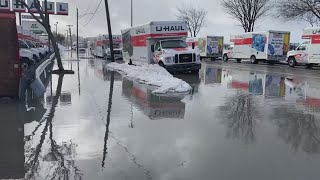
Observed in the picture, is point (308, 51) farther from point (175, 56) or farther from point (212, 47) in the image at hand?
point (212, 47)

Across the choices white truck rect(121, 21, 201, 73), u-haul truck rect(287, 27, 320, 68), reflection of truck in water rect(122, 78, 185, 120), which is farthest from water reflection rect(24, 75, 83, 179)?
u-haul truck rect(287, 27, 320, 68)

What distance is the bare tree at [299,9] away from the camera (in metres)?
44.5

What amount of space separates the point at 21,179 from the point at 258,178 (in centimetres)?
339

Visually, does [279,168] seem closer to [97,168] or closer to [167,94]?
[97,168]

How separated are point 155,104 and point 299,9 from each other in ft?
130

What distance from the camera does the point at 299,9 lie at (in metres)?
45.8

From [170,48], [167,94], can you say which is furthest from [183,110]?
[170,48]

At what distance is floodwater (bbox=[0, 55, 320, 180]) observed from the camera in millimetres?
5668

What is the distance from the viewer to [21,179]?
538 centimetres

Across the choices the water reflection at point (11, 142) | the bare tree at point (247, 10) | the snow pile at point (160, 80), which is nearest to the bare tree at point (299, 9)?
the bare tree at point (247, 10)

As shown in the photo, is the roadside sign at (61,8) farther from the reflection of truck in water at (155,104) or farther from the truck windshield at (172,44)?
the reflection of truck in water at (155,104)

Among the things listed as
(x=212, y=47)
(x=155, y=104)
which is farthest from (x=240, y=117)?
(x=212, y=47)

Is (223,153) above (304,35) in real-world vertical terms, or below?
below

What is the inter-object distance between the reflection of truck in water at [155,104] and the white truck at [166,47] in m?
7.41
